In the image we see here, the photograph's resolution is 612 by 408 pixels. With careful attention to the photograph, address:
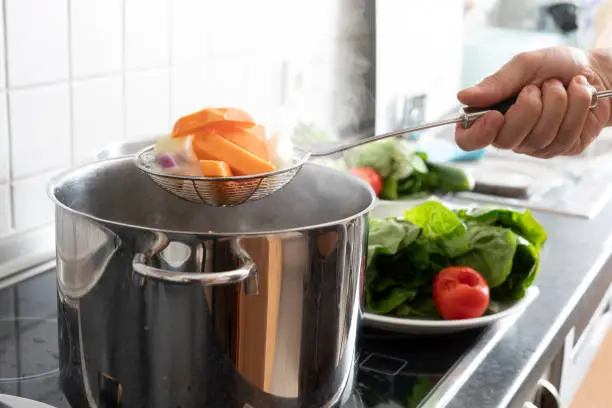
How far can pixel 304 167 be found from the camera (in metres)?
0.80

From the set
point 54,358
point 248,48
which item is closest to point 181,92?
point 248,48

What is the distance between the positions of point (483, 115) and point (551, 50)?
0.18 m

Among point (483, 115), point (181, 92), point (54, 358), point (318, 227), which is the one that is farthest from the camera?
point (181, 92)

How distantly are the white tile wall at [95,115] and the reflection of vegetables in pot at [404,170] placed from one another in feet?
1.50

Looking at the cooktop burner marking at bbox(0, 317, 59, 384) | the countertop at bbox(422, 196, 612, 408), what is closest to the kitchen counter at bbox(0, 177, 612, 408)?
the countertop at bbox(422, 196, 612, 408)

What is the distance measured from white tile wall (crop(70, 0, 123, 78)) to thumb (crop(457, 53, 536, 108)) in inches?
16.6

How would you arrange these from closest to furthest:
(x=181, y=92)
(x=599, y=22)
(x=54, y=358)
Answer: (x=54, y=358) → (x=181, y=92) → (x=599, y=22)

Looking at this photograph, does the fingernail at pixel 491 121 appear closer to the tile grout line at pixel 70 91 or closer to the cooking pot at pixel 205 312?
the cooking pot at pixel 205 312

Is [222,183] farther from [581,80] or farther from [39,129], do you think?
[581,80]

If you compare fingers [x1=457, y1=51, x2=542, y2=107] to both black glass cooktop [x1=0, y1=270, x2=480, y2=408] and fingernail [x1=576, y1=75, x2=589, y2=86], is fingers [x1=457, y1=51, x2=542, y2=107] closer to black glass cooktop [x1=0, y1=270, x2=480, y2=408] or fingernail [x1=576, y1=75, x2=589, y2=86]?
fingernail [x1=576, y1=75, x2=589, y2=86]

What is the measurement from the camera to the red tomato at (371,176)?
133 cm

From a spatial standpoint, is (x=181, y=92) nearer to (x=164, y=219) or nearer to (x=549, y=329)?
(x=164, y=219)

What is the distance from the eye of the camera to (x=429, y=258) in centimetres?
93

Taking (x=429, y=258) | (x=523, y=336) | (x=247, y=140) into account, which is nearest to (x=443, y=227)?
(x=429, y=258)
